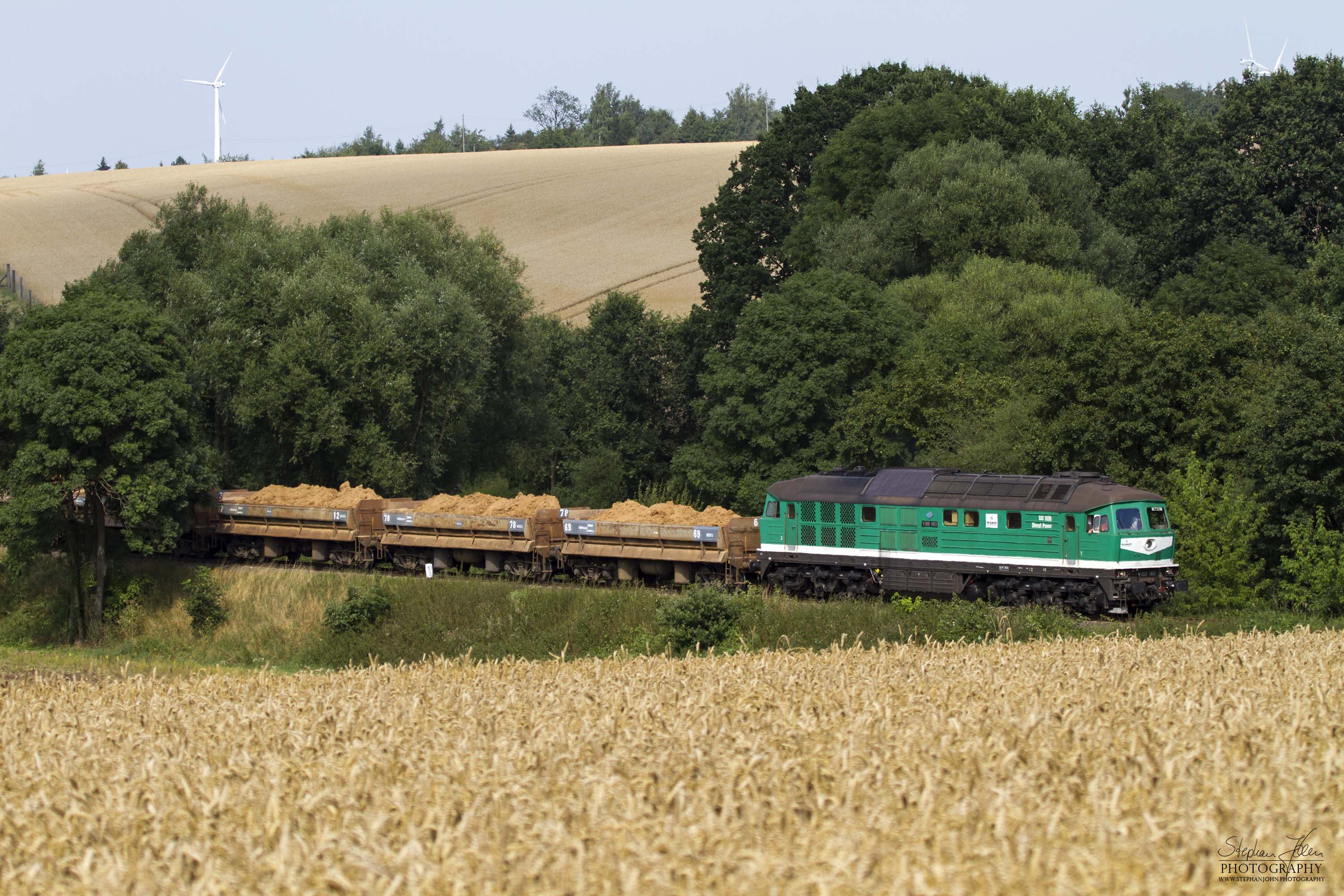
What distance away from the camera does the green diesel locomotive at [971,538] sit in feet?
121

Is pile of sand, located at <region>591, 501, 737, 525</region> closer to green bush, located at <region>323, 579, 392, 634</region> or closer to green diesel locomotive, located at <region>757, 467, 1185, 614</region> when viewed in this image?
green diesel locomotive, located at <region>757, 467, 1185, 614</region>

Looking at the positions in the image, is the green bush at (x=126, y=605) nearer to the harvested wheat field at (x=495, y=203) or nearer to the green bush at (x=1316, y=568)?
the green bush at (x=1316, y=568)

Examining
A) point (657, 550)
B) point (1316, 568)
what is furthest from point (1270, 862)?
point (657, 550)

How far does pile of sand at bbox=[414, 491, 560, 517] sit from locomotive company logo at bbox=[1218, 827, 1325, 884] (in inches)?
1652

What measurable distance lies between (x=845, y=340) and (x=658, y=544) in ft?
68.5

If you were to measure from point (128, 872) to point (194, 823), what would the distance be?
56.4 inches

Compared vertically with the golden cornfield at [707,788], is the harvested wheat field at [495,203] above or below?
above

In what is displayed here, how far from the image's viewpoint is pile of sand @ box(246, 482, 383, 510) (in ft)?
177

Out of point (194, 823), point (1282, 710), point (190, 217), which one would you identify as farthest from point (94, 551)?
point (1282, 710)

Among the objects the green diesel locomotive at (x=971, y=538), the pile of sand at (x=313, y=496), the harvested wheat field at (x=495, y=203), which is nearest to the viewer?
the green diesel locomotive at (x=971, y=538)

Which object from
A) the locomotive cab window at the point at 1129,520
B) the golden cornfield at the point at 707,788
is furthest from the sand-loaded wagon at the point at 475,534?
the golden cornfield at the point at 707,788

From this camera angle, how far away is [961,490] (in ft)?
131

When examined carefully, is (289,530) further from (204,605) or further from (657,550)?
(657,550)
